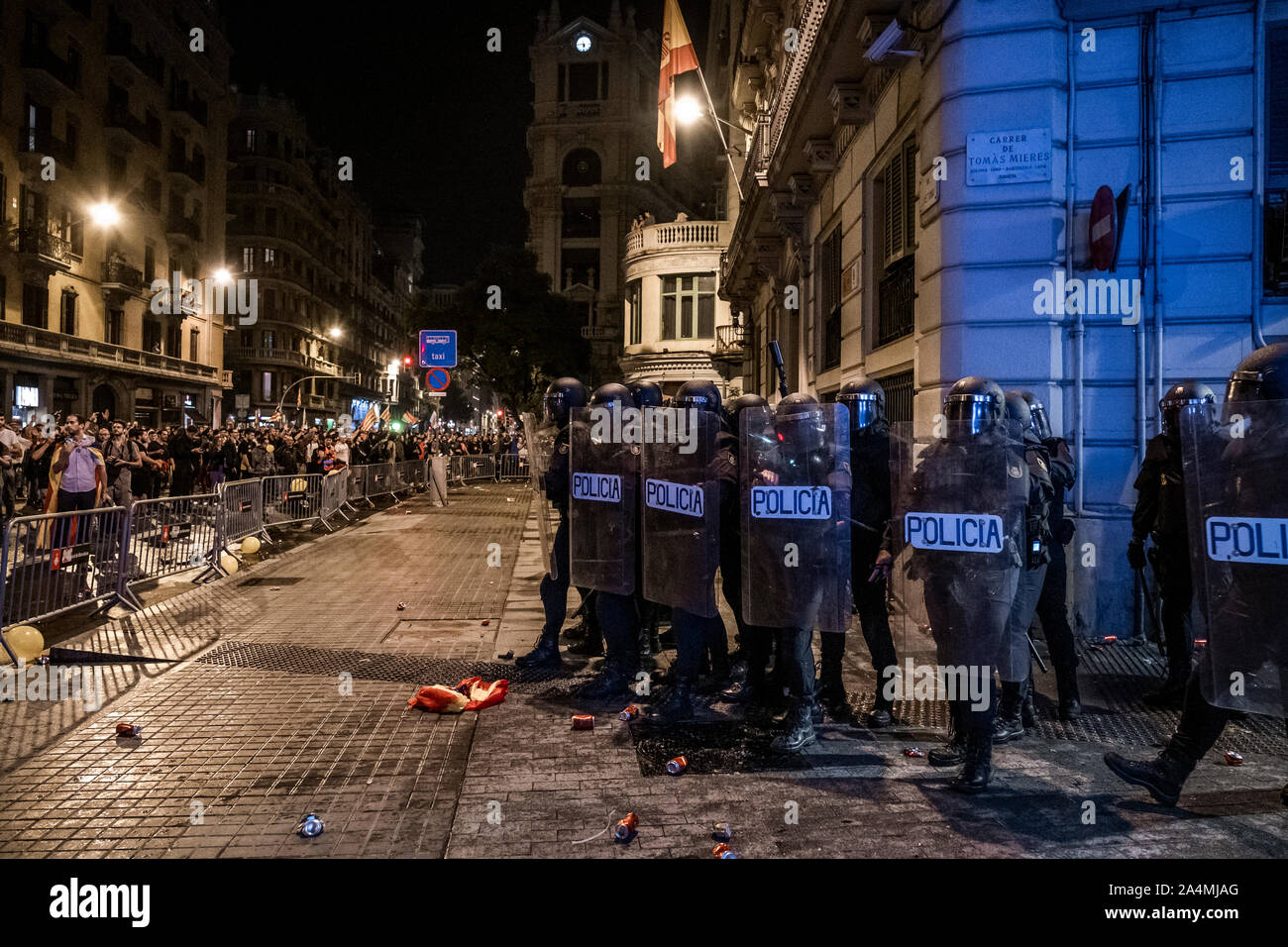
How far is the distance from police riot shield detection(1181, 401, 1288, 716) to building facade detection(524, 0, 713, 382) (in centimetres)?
5420

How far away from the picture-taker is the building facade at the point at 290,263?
59.5m

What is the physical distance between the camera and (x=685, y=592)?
211 inches

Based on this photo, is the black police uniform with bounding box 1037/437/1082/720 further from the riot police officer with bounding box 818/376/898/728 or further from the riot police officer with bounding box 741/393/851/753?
the riot police officer with bounding box 741/393/851/753

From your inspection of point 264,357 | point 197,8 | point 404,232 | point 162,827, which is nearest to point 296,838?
point 162,827

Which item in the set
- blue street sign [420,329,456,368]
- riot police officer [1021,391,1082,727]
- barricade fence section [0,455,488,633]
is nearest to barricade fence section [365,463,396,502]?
blue street sign [420,329,456,368]

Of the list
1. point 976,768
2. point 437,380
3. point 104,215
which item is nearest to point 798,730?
point 976,768

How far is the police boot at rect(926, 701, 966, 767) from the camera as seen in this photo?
4.50 metres

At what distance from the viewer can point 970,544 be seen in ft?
13.9

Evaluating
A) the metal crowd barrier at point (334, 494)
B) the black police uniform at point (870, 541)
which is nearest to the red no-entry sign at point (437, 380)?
the metal crowd barrier at point (334, 494)

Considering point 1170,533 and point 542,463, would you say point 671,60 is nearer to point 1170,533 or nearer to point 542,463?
point 542,463

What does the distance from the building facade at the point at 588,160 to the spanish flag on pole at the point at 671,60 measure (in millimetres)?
36816

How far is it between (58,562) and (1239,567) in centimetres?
851
